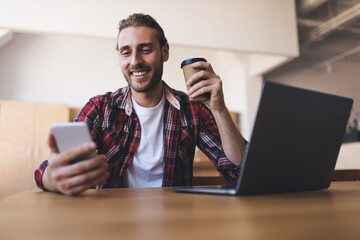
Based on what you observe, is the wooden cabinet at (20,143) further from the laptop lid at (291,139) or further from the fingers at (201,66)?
the laptop lid at (291,139)

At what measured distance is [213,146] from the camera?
135 cm

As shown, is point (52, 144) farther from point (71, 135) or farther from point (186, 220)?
point (186, 220)

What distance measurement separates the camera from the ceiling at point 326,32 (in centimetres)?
493

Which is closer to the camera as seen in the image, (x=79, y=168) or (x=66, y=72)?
(x=79, y=168)

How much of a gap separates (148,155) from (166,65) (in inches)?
219

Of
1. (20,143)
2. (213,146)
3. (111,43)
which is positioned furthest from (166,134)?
(111,43)

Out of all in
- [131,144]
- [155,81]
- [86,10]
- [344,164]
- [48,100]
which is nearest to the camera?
[131,144]

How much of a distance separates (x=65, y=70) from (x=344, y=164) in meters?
5.12

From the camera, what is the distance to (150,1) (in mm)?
4000

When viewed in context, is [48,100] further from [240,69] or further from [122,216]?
[122,216]

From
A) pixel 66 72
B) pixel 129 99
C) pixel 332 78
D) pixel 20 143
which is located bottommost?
pixel 20 143

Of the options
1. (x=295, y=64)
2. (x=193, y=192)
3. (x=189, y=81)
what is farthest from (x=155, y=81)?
(x=295, y=64)

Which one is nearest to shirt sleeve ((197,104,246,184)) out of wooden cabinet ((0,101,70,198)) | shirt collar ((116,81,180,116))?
shirt collar ((116,81,180,116))

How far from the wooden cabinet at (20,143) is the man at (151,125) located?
3.97 metres
